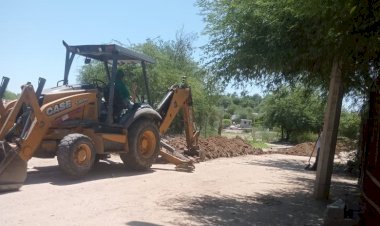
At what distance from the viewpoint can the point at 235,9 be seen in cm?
991

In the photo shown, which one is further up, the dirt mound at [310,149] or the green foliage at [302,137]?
the green foliage at [302,137]

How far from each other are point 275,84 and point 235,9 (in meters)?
2.67

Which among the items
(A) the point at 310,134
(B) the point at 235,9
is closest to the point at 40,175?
(B) the point at 235,9

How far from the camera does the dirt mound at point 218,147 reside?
17.4 m

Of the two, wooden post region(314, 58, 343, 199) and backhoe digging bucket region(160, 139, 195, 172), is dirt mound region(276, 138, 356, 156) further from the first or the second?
wooden post region(314, 58, 343, 199)

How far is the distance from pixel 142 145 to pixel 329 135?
17.4 ft

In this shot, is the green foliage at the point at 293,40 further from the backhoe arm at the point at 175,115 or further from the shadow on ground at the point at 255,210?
the backhoe arm at the point at 175,115

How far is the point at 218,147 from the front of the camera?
62.5 ft

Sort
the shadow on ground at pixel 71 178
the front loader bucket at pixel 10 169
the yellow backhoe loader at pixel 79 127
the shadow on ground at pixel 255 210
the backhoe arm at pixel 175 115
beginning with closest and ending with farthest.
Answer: the shadow on ground at pixel 255 210 → the front loader bucket at pixel 10 169 → the yellow backhoe loader at pixel 79 127 → the shadow on ground at pixel 71 178 → the backhoe arm at pixel 175 115

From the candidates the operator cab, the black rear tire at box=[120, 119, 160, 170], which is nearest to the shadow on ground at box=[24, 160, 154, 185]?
the black rear tire at box=[120, 119, 160, 170]

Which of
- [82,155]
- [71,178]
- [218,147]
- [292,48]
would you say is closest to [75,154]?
[82,155]

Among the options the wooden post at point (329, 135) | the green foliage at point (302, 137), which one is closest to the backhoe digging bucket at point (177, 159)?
the wooden post at point (329, 135)

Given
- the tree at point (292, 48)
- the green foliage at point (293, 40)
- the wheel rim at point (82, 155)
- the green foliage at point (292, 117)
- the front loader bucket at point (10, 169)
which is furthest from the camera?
the green foliage at point (292, 117)

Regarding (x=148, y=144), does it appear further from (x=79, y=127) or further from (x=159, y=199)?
(x=159, y=199)
